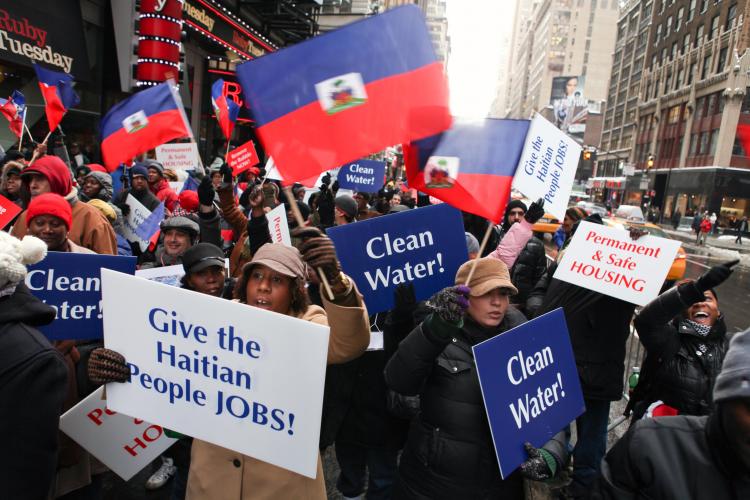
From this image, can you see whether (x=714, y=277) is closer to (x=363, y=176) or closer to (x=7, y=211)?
(x=7, y=211)

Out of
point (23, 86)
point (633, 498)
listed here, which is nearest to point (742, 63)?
point (23, 86)

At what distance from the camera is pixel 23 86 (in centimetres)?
1305

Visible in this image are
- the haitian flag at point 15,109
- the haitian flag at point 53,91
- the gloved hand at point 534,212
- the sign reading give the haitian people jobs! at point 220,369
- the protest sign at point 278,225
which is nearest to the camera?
the sign reading give the haitian people jobs! at point 220,369

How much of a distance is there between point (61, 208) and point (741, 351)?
11.6 feet

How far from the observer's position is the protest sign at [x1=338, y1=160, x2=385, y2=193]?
9.72m

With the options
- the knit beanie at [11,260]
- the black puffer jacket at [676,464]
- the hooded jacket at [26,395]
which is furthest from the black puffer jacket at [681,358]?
Answer: the knit beanie at [11,260]

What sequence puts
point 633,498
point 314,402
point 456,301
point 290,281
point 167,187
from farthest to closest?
1. point 167,187
2. point 290,281
3. point 456,301
4. point 314,402
5. point 633,498

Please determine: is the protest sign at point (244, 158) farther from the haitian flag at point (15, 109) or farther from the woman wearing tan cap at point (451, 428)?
the woman wearing tan cap at point (451, 428)

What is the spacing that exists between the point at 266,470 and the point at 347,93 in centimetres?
191

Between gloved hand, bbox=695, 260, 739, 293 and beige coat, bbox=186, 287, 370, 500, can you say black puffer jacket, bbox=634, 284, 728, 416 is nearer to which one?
gloved hand, bbox=695, 260, 739, 293

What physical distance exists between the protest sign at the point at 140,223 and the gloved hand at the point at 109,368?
3.55 metres

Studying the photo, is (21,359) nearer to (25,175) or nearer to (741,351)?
(741,351)

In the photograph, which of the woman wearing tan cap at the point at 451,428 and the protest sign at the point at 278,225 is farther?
the protest sign at the point at 278,225

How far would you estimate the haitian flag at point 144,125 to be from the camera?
17.5 feet
